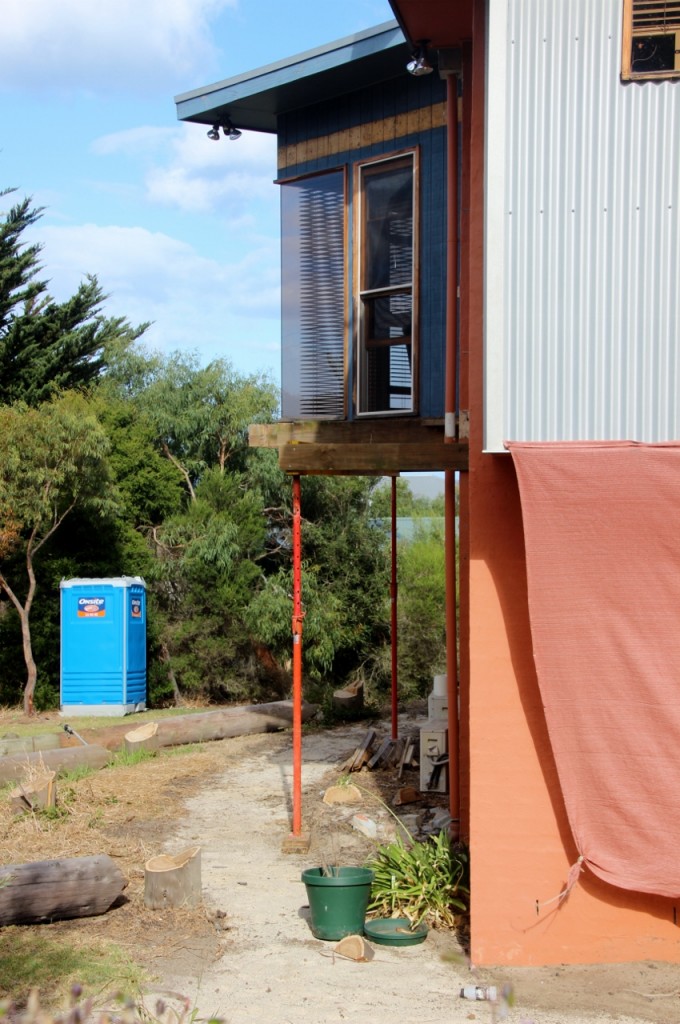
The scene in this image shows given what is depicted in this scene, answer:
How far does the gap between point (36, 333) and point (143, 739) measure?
16.5 meters

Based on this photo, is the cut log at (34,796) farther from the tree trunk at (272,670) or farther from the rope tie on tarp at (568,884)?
the tree trunk at (272,670)

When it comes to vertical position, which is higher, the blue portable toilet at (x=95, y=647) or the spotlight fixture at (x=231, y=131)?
the spotlight fixture at (x=231, y=131)

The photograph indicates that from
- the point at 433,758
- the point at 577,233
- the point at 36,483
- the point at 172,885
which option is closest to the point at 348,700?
the point at 433,758

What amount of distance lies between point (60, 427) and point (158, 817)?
9336 mm

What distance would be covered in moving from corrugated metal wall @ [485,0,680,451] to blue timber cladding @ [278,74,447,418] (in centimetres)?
265

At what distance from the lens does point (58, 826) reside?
8.69 meters

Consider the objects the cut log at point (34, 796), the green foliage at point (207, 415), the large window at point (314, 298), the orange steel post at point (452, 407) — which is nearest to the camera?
the orange steel post at point (452, 407)

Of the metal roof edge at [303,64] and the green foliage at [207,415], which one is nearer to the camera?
the metal roof edge at [303,64]

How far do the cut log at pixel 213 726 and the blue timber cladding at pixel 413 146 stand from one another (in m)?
6.40

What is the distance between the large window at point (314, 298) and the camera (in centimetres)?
927

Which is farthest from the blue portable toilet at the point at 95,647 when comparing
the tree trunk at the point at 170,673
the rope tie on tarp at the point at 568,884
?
the rope tie on tarp at the point at 568,884

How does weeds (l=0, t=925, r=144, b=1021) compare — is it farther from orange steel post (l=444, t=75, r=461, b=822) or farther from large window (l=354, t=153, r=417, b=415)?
large window (l=354, t=153, r=417, b=415)

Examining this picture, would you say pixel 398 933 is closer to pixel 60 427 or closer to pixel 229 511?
pixel 60 427

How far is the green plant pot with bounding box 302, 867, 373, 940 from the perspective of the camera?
247 inches
